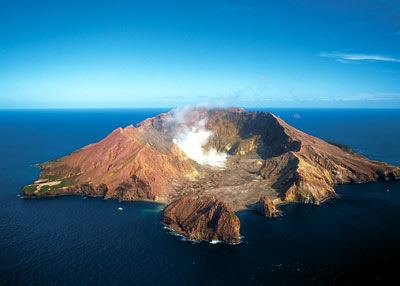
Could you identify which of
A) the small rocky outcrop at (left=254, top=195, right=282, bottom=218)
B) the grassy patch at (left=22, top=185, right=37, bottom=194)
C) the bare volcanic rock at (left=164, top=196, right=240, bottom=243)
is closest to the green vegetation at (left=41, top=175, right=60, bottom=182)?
the grassy patch at (left=22, top=185, right=37, bottom=194)

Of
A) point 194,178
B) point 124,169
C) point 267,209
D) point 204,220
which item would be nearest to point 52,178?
point 124,169

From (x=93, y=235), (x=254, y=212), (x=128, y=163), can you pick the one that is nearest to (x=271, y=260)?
(x=254, y=212)

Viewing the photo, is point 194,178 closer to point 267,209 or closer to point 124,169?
point 124,169

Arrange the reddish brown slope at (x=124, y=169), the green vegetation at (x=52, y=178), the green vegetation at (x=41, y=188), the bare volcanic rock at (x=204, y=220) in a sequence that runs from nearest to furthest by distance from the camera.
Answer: the bare volcanic rock at (x=204, y=220) → the green vegetation at (x=41, y=188) → the reddish brown slope at (x=124, y=169) → the green vegetation at (x=52, y=178)

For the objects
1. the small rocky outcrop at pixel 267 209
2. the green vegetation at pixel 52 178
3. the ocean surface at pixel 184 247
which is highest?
the green vegetation at pixel 52 178

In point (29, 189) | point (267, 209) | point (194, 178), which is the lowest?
point (267, 209)

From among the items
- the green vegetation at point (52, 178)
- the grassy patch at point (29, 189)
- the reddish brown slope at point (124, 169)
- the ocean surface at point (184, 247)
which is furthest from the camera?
the green vegetation at point (52, 178)

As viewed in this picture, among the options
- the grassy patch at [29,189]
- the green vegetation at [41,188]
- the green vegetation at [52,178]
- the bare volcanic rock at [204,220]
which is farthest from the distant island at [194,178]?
the green vegetation at [52,178]

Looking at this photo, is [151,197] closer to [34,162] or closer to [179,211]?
[179,211]

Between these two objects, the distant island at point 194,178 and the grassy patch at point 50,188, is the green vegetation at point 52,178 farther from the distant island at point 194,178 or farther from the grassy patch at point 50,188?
the grassy patch at point 50,188
